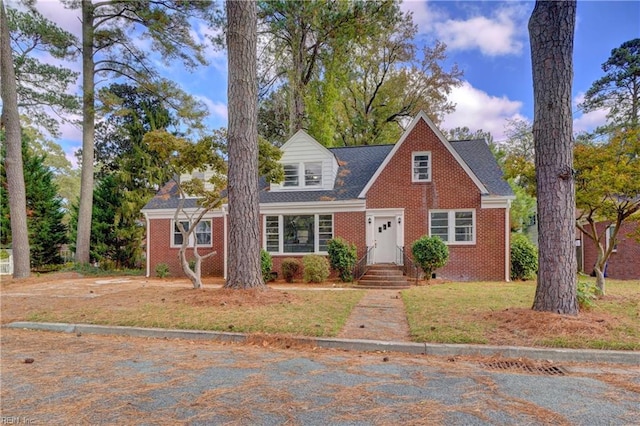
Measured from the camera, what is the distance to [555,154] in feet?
19.3

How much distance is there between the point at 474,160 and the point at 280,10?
578 inches

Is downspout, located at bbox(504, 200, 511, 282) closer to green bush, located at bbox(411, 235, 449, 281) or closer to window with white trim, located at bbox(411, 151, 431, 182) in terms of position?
green bush, located at bbox(411, 235, 449, 281)

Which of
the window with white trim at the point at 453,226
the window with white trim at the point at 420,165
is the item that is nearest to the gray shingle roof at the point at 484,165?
the window with white trim at the point at 453,226

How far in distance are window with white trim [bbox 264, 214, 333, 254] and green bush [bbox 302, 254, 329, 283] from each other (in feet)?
4.59

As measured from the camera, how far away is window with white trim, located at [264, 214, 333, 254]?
14633 millimetres

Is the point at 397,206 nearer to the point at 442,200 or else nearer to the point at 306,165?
the point at 442,200

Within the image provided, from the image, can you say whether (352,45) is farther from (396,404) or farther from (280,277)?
(396,404)

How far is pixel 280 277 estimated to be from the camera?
1466 centimetres

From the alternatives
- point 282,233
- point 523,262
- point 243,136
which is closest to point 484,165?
point 523,262

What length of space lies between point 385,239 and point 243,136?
7785 millimetres

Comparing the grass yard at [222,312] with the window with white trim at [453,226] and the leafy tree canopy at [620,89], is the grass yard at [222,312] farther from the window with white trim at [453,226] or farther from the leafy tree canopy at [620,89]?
the leafy tree canopy at [620,89]

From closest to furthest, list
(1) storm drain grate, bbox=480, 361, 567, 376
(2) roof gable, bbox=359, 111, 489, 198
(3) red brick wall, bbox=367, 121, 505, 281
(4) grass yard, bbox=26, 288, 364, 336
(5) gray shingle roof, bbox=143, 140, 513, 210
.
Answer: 1. (1) storm drain grate, bbox=480, 361, 567, 376
2. (4) grass yard, bbox=26, 288, 364, 336
3. (3) red brick wall, bbox=367, 121, 505, 281
4. (2) roof gable, bbox=359, 111, 489, 198
5. (5) gray shingle roof, bbox=143, 140, 513, 210

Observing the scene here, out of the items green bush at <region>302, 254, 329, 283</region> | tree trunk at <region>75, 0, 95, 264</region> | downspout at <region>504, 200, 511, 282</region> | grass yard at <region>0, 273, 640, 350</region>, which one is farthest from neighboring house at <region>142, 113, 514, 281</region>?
tree trunk at <region>75, 0, 95, 264</region>

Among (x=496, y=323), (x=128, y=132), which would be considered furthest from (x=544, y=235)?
(x=128, y=132)
